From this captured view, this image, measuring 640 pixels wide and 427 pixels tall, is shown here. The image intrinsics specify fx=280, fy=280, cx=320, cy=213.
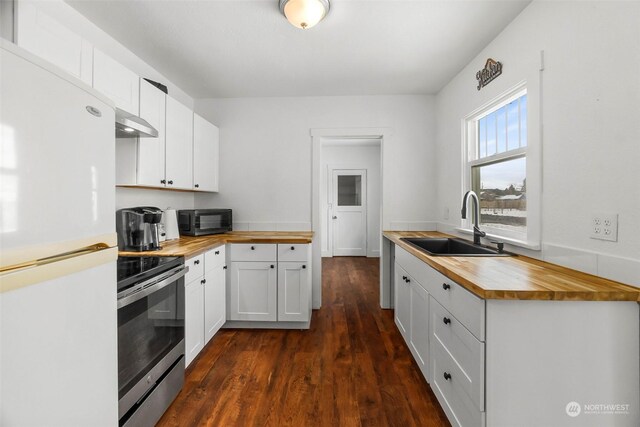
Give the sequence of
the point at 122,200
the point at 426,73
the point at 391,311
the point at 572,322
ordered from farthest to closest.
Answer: the point at 391,311 < the point at 426,73 < the point at 122,200 < the point at 572,322

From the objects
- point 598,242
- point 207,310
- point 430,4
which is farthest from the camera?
point 207,310

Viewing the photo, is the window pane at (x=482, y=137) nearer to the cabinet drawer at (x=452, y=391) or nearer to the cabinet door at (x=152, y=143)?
the cabinet drawer at (x=452, y=391)

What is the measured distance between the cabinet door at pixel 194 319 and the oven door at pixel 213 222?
0.75 m

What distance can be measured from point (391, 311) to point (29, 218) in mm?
3073

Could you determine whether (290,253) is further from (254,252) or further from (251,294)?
(251,294)

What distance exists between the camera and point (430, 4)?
5.55ft

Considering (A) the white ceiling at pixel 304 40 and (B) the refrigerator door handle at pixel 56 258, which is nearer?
(B) the refrigerator door handle at pixel 56 258

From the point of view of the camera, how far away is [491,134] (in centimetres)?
226

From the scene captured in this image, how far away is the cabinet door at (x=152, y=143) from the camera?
1.96m

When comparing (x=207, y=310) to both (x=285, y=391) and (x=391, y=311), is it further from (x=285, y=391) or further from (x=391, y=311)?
(x=391, y=311)

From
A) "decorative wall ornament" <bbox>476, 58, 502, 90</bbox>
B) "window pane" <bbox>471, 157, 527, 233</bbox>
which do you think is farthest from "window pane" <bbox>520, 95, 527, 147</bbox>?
"decorative wall ornament" <bbox>476, 58, 502, 90</bbox>

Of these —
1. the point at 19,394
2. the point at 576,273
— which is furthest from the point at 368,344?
the point at 19,394

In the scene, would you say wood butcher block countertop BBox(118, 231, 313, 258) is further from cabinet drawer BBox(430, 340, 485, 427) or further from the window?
the window

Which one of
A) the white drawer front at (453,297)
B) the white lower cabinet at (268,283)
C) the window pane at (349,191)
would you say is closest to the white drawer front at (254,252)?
the white lower cabinet at (268,283)
